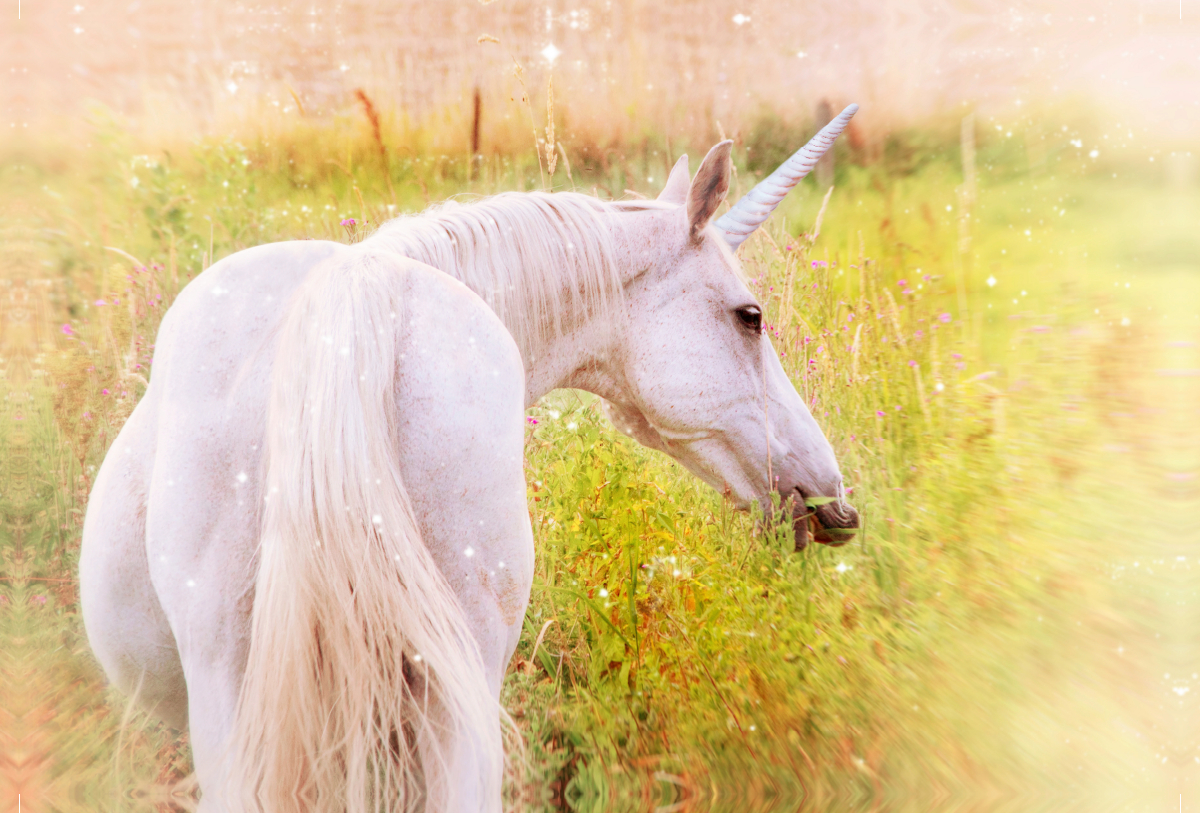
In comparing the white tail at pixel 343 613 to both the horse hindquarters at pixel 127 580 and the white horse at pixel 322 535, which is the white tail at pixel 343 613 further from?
the horse hindquarters at pixel 127 580

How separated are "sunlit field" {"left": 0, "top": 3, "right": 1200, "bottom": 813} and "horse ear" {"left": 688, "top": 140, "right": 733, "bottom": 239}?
33.2 inches

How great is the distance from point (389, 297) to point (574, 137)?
2950 mm

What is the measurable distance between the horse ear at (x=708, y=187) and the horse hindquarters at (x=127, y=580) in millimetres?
1336

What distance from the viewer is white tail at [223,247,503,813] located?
1048 mm

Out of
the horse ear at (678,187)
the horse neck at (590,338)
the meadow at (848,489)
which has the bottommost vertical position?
the meadow at (848,489)

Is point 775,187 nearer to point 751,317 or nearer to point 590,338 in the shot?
point 751,317

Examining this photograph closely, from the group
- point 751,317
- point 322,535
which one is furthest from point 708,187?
point 322,535

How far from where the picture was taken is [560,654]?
2145mm

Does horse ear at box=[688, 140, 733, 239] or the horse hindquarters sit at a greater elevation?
horse ear at box=[688, 140, 733, 239]

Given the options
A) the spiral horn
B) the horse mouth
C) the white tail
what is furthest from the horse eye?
the white tail

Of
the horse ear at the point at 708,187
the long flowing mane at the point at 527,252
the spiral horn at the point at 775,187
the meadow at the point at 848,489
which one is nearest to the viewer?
the long flowing mane at the point at 527,252

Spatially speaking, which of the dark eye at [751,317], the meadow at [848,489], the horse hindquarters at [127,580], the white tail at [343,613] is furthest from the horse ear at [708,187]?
the horse hindquarters at [127,580]

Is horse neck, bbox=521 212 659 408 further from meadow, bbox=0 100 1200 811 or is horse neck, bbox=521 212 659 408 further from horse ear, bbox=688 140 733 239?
meadow, bbox=0 100 1200 811

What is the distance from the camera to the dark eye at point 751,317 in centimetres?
189
